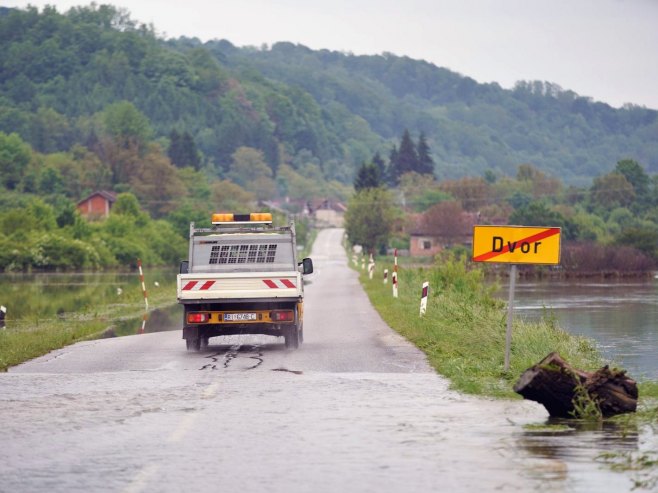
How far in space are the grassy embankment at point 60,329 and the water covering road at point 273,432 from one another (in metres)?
1.64

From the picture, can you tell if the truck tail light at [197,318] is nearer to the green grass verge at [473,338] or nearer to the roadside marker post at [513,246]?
the green grass verge at [473,338]

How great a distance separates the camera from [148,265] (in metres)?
108

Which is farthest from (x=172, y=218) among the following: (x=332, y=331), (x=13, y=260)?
(x=332, y=331)

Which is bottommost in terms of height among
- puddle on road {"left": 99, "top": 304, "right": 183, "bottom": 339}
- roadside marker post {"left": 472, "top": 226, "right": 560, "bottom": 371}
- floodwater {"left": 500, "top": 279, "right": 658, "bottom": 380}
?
floodwater {"left": 500, "top": 279, "right": 658, "bottom": 380}

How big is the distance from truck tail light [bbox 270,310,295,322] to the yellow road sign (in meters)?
5.19

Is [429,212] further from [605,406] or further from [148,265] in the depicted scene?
[605,406]

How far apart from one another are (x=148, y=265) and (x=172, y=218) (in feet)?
94.7

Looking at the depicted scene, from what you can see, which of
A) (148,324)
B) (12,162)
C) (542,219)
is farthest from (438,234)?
(148,324)

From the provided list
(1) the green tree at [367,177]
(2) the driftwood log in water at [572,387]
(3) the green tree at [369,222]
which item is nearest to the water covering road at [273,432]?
(2) the driftwood log in water at [572,387]

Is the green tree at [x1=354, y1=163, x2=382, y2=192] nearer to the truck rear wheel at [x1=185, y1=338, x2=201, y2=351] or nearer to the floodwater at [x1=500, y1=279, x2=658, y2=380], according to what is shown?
the floodwater at [x1=500, y1=279, x2=658, y2=380]

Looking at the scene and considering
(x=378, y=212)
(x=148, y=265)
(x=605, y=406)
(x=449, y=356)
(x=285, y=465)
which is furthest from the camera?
(x=378, y=212)

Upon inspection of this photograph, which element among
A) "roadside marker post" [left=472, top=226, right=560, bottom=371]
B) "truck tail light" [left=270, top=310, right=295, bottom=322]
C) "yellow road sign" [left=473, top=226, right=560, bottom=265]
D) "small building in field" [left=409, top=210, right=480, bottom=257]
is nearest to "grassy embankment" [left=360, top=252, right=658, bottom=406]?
"roadside marker post" [left=472, top=226, right=560, bottom=371]

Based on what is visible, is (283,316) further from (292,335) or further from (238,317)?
(238,317)

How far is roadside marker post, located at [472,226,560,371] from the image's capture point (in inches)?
640
